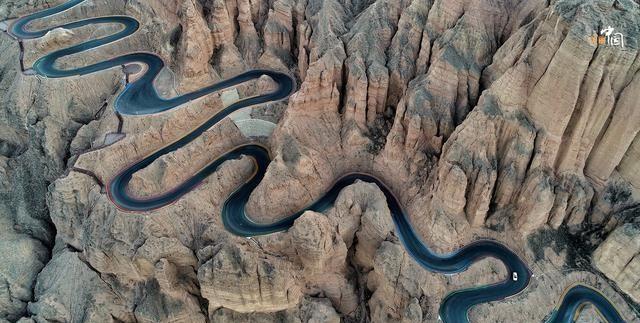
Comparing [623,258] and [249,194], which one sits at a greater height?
[623,258]

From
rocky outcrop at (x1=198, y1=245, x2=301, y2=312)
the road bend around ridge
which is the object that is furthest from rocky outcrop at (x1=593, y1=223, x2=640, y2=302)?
rocky outcrop at (x1=198, y1=245, x2=301, y2=312)

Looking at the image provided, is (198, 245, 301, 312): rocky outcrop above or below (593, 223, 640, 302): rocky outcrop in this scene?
below

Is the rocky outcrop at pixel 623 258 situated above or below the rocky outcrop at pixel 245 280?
above

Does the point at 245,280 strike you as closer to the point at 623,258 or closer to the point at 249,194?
the point at 249,194

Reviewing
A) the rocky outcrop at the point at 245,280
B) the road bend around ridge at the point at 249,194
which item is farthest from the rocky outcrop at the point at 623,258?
the rocky outcrop at the point at 245,280

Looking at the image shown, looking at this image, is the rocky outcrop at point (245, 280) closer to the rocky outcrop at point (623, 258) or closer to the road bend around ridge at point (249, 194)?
the road bend around ridge at point (249, 194)

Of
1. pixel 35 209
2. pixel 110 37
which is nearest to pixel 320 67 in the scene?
pixel 110 37

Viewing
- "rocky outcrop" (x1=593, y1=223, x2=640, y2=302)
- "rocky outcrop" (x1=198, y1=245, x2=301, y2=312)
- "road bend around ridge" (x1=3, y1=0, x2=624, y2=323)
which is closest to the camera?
"rocky outcrop" (x1=198, y1=245, x2=301, y2=312)

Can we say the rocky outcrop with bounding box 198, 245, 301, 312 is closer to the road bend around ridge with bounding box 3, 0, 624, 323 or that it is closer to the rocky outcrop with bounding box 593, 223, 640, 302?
the road bend around ridge with bounding box 3, 0, 624, 323

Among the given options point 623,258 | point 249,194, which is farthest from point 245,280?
point 623,258
